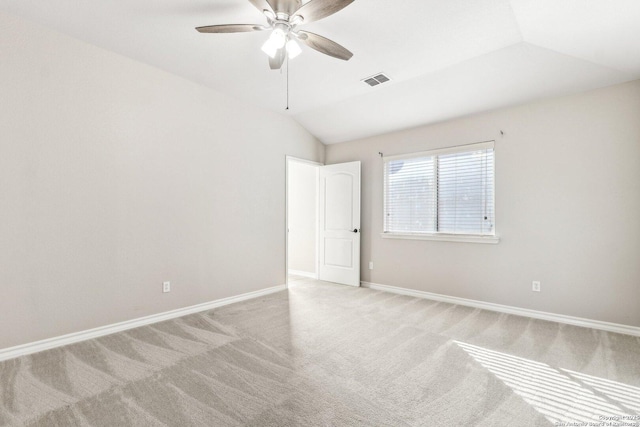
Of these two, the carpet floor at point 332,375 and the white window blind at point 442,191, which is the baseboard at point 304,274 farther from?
the carpet floor at point 332,375

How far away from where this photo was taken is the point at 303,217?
238 inches

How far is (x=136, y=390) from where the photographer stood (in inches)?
80.7

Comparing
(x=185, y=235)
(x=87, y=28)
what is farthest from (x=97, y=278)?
(x=87, y=28)

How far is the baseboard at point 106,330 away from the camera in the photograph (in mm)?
2561

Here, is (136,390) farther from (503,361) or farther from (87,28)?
(87,28)

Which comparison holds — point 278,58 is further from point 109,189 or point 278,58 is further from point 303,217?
point 303,217

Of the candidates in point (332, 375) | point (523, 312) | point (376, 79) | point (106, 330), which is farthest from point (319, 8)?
point (523, 312)

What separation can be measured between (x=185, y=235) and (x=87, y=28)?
7.24 ft

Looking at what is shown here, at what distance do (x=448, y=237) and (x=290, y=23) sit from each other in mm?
3274

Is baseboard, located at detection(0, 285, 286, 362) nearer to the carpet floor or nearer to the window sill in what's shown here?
the carpet floor

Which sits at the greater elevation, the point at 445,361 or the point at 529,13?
the point at 529,13

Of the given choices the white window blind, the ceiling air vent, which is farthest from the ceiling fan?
the white window blind

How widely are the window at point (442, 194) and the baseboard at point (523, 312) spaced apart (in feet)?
2.72

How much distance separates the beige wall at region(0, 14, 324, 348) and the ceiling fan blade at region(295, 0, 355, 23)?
87.5 inches
